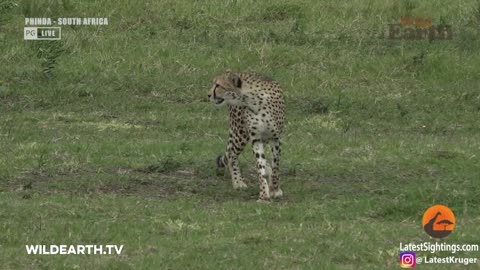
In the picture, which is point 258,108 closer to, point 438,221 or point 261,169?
point 261,169

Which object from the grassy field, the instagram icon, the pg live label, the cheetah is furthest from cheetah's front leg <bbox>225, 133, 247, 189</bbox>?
the pg live label

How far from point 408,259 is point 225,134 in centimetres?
557

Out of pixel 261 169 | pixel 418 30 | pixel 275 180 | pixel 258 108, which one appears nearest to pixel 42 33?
pixel 418 30

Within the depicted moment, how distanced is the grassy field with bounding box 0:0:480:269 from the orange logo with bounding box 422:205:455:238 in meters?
0.10

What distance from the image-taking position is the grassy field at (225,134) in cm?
838

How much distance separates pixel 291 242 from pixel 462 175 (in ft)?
10.4

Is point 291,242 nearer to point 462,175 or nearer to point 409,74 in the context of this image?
point 462,175

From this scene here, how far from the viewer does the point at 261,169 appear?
1034cm

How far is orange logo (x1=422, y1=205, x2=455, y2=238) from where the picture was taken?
339 inches

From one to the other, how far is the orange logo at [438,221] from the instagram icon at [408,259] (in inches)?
22.2

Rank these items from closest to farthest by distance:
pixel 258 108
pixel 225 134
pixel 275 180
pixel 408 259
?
pixel 408 259, pixel 275 180, pixel 258 108, pixel 225 134

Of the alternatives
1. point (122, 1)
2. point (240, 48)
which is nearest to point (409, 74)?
point (240, 48)

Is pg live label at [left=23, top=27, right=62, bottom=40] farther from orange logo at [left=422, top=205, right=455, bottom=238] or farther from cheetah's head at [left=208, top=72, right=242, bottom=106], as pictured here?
orange logo at [left=422, top=205, right=455, bottom=238]

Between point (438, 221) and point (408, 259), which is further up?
point (438, 221)
